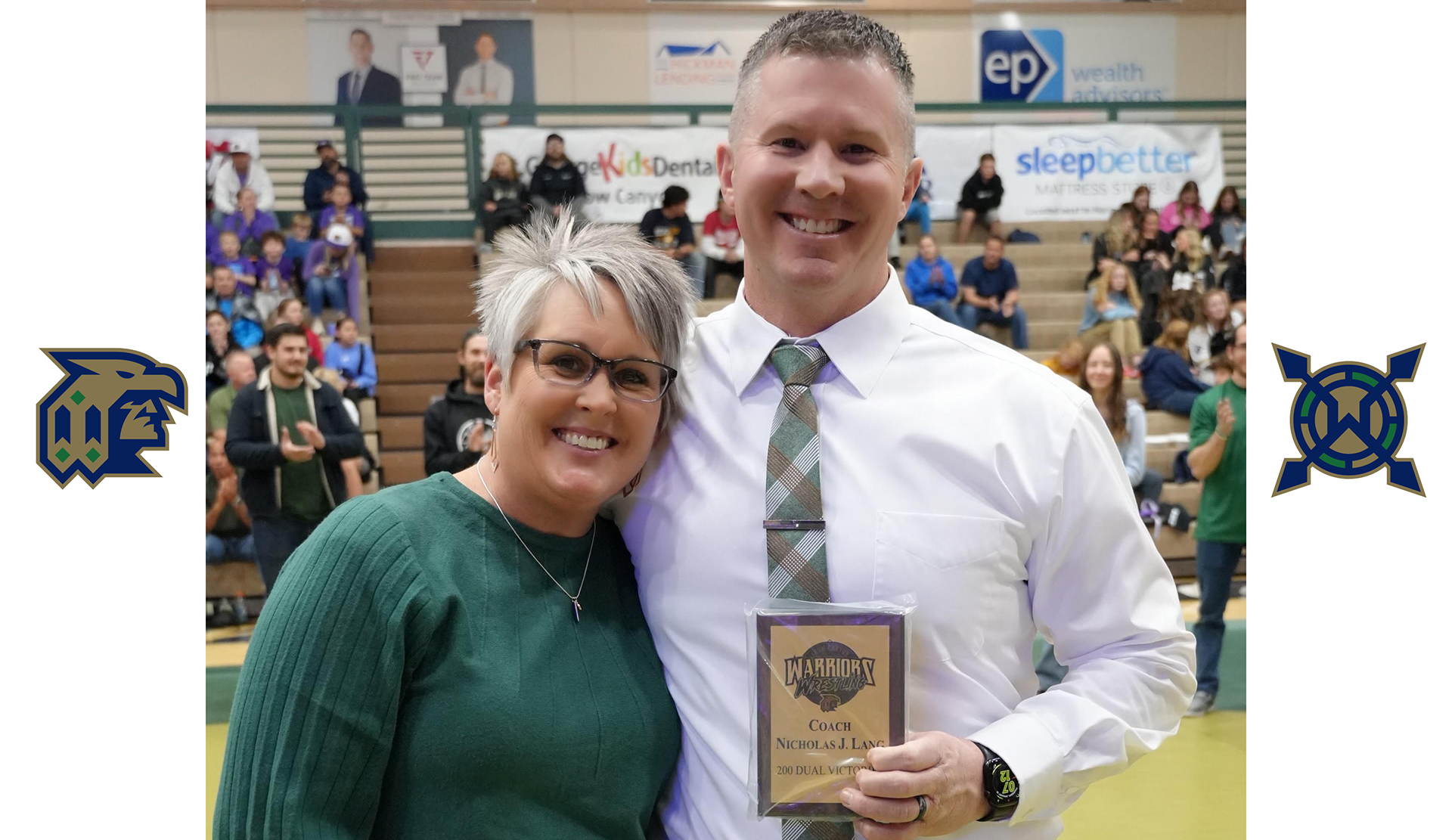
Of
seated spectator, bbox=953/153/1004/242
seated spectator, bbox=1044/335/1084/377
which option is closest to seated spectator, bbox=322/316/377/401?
seated spectator, bbox=1044/335/1084/377

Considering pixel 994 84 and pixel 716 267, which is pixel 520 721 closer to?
pixel 716 267

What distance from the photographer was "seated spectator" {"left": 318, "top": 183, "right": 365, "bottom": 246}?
11172mm

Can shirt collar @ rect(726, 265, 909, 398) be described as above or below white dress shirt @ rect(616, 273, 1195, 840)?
above

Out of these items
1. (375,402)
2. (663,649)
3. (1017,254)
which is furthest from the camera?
(1017,254)

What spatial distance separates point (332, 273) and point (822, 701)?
32.9ft

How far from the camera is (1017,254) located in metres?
12.2

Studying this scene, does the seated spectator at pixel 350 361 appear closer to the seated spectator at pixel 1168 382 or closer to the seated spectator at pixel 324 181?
the seated spectator at pixel 324 181

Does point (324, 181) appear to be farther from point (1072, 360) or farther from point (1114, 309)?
point (1114, 309)

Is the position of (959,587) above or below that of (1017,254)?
below

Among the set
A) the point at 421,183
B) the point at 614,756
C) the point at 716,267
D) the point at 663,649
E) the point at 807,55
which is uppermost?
the point at 421,183

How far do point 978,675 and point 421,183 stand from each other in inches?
463

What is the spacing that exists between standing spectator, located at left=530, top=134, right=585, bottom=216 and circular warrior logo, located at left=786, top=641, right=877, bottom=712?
9711 millimetres
